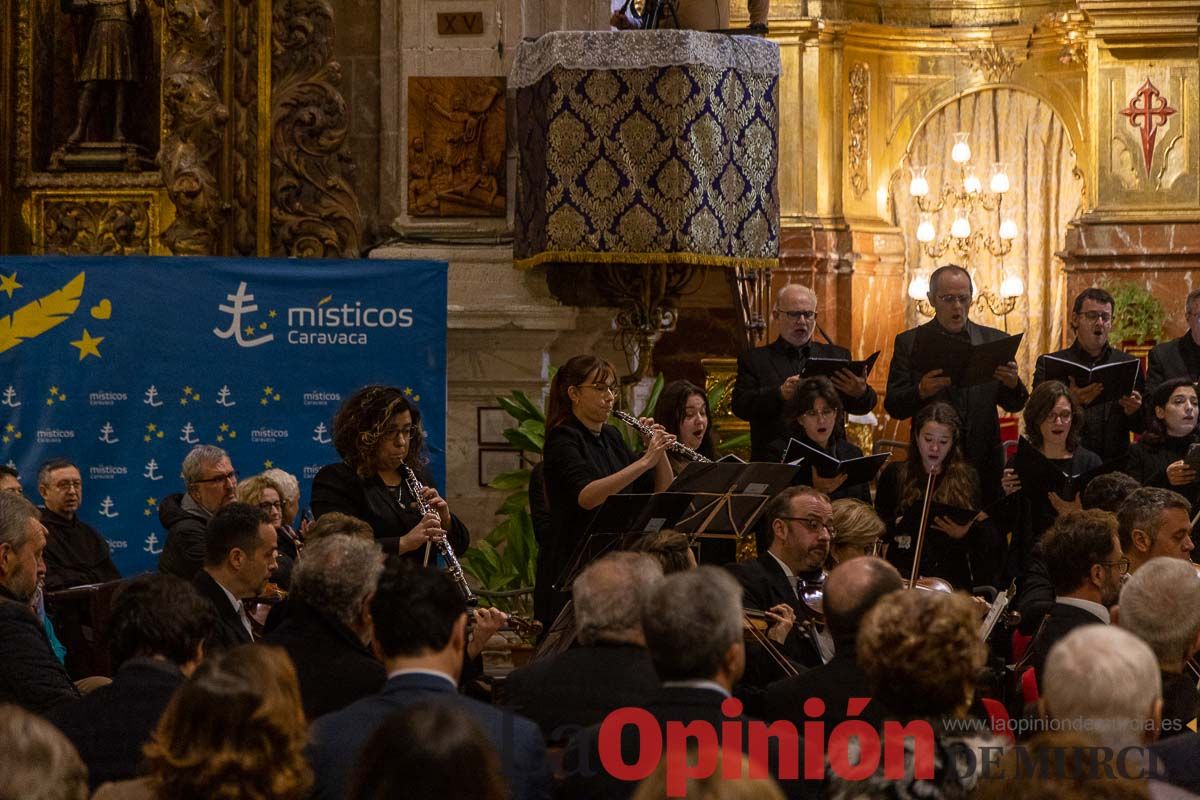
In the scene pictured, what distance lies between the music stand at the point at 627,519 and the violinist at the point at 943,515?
1.31 meters

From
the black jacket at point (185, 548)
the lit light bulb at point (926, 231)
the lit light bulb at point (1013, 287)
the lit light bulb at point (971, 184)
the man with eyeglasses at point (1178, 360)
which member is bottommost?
the black jacket at point (185, 548)

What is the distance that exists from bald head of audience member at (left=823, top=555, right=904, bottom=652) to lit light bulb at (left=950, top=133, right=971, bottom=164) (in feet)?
34.6

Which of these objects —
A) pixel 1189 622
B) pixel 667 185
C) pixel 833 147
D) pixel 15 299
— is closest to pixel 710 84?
pixel 667 185

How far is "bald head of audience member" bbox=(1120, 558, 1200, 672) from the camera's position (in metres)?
4.40

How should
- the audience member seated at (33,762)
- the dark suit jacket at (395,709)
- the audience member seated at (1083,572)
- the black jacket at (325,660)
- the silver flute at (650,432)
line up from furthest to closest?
the silver flute at (650,432), the audience member seated at (1083,572), the black jacket at (325,660), the dark suit jacket at (395,709), the audience member seated at (33,762)

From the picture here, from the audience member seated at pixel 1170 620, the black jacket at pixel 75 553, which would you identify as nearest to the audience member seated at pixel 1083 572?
the audience member seated at pixel 1170 620

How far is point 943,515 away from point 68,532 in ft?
10.8

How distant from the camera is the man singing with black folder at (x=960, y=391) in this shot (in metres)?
7.84

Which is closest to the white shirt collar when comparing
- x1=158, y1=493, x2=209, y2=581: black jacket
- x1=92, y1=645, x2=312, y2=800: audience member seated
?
x1=92, y1=645, x2=312, y2=800: audience member seated

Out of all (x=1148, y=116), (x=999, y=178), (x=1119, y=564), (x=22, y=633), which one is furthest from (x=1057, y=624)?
(x=999, y=178)

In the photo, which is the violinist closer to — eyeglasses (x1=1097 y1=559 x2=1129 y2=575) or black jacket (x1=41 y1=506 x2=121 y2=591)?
eyeglasses (x1=1097 y1=559 x2=1129 y2=575)

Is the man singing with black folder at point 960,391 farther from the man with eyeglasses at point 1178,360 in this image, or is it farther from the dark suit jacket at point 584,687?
the dark suit jacket at point 584,687

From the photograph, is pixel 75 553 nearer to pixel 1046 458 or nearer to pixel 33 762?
pixel 1046 458

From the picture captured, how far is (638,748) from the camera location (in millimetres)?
3742
